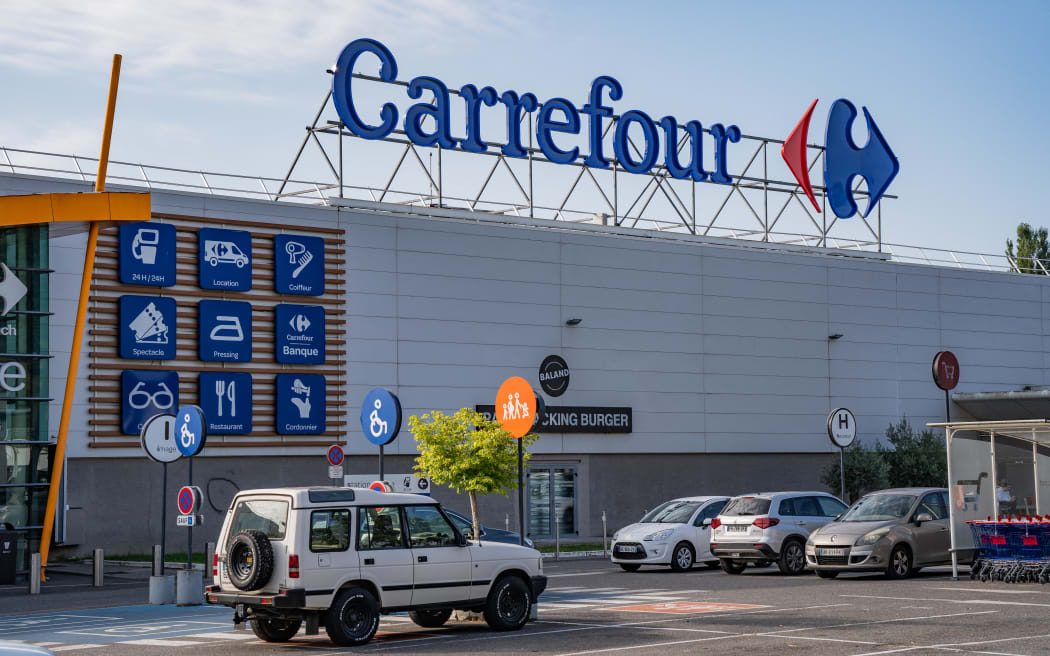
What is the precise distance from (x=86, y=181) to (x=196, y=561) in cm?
994

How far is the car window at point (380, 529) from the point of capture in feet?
49.7

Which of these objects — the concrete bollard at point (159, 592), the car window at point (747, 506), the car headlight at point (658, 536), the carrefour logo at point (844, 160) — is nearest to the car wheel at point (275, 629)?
the concrete bollard at point (159, 592)

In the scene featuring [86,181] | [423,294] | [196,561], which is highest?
[86,181]

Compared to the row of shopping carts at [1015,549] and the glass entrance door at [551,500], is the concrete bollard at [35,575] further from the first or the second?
the glass entrance door at [551,500]

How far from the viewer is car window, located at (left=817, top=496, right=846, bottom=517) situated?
2616 cm

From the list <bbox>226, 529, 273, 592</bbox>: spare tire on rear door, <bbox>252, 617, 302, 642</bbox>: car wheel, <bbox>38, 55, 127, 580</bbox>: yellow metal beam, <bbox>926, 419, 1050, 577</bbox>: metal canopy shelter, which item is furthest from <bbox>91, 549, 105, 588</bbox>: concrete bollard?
<bbox>926, 419, 1050, 577</bbox>: metal canopy shelter

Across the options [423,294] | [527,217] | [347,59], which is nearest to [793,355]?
[527,217]

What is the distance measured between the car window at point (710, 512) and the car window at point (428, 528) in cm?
1204

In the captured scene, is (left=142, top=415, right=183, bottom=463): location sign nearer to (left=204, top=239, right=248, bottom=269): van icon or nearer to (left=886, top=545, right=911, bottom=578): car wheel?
(left=886, top=545, right=911, bottom=578): car wheel

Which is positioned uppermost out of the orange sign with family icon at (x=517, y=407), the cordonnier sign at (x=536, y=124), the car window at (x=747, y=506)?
the cordonnier sign at (x=536, y=124)

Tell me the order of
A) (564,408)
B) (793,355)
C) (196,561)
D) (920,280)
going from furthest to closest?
(920,280) → (793,355) → (564,408) → (196,561)

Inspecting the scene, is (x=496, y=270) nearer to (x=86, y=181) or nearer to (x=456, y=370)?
(x=456, y=370)

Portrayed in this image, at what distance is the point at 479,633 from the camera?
16.1 metres

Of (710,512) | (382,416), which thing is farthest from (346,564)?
(710,512)
